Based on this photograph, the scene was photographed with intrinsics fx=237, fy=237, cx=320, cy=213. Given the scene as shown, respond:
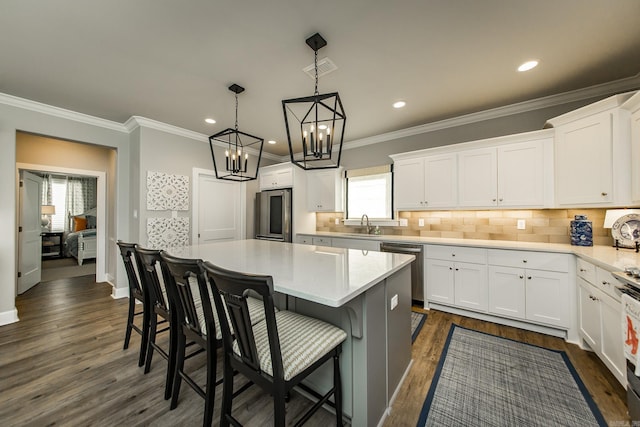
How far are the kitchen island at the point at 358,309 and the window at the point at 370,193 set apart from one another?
7.44ft

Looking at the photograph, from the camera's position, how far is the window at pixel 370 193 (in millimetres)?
4031

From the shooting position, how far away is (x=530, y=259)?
2475 mm

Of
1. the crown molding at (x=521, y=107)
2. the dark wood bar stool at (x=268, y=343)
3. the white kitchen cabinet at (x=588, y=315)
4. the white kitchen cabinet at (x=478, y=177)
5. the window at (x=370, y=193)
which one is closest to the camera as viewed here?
the dark wood bar stool at (x=268, y=343)

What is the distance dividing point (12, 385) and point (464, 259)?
4269 millimetres

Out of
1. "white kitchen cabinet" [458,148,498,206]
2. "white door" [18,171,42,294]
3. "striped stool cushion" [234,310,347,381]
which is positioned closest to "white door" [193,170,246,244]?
"white door" [18,171,42,294]

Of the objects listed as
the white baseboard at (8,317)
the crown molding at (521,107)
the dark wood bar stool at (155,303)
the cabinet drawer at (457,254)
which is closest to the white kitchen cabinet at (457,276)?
the cabinet drawer at (457,254)

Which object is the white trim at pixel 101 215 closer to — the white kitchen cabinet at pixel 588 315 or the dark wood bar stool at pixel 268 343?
the dark wood bar stool at pixel 268 343

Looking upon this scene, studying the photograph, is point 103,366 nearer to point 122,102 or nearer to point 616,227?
point 122,102

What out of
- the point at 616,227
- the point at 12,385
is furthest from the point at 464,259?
the point at 12,385

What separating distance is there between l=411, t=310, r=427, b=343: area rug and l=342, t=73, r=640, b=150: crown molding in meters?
2.68

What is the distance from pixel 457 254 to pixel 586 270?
1.06 metres

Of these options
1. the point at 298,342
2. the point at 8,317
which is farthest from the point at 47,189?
the point at 298,342

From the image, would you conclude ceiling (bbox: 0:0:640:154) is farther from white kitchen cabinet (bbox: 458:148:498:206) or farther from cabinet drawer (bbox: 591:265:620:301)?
cabinet drawer (bbox: 591:265:620:301)

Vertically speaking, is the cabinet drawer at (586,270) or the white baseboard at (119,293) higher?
the cabinet drawer at (586,270)
